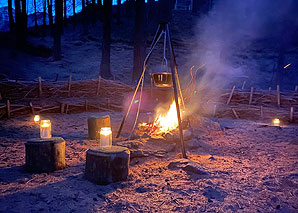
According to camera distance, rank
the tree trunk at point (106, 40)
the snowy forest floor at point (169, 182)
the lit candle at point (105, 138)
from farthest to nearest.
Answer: the tree trunk at point (106, 40) < the lit candle at point (105, 138) < the snowy forest floor at point (169, 182)

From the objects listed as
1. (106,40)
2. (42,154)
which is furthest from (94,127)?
(106,40)

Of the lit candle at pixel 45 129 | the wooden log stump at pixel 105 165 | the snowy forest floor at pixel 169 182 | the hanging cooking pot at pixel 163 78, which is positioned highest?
the hanging cooking pot at pixel 163 78

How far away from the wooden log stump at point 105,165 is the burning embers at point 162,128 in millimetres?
2199

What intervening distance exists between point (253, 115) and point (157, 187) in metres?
7.34

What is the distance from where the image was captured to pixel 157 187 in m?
2.90

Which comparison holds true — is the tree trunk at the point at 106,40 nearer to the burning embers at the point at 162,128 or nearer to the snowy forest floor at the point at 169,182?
the burning embers at the point at 162,128

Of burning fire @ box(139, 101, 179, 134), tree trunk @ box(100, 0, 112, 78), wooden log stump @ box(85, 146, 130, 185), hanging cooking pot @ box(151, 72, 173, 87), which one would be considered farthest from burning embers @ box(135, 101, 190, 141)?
tree trunk @ box(100, 0, 112, 78)

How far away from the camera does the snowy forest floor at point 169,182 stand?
7.96 ft

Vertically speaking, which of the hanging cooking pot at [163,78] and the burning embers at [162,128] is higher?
the hanging cooking pot at [163,78]

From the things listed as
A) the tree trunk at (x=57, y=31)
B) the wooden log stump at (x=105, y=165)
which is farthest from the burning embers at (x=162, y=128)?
the tree trunk at (x=57, y=31)

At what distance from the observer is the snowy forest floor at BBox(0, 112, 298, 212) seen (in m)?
2.43

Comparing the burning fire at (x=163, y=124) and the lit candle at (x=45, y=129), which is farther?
the burning fire at (x=163, y=124)

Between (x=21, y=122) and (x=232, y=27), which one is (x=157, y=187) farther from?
(x=232, y=27)

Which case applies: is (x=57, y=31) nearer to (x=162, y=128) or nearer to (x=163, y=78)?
(x=162, y=128)
